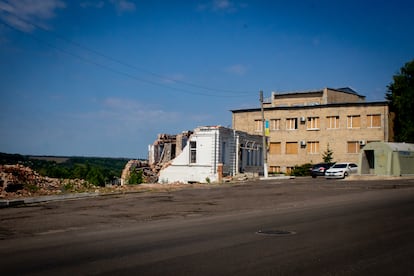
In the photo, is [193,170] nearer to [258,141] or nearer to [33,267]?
[258,141]

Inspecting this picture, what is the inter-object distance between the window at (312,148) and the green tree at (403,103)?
10171mm

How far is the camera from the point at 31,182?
88.1ft

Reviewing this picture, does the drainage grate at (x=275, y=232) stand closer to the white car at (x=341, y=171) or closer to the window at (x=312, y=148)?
the white car at (x=341, y=171)

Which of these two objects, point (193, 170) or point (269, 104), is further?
point (269, 104)

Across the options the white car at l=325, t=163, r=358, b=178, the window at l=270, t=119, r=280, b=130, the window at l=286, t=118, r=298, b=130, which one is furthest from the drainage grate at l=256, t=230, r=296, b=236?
the window at l=270, t=119, r=280, b=130

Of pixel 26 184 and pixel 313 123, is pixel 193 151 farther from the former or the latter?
pixel 313 123

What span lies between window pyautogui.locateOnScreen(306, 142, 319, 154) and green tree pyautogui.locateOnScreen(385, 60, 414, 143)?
400 inches

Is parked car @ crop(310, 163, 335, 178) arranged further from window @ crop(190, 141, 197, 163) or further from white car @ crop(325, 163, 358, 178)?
window @ crop(190, 141, 197, 163)

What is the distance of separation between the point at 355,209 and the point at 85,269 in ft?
37.1

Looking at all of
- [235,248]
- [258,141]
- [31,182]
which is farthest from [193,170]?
[235,248]

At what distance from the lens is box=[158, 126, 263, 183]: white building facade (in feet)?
141

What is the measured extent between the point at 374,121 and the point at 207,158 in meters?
27.6

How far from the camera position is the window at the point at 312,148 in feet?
212

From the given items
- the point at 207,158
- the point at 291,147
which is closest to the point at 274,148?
the point at 291,147
